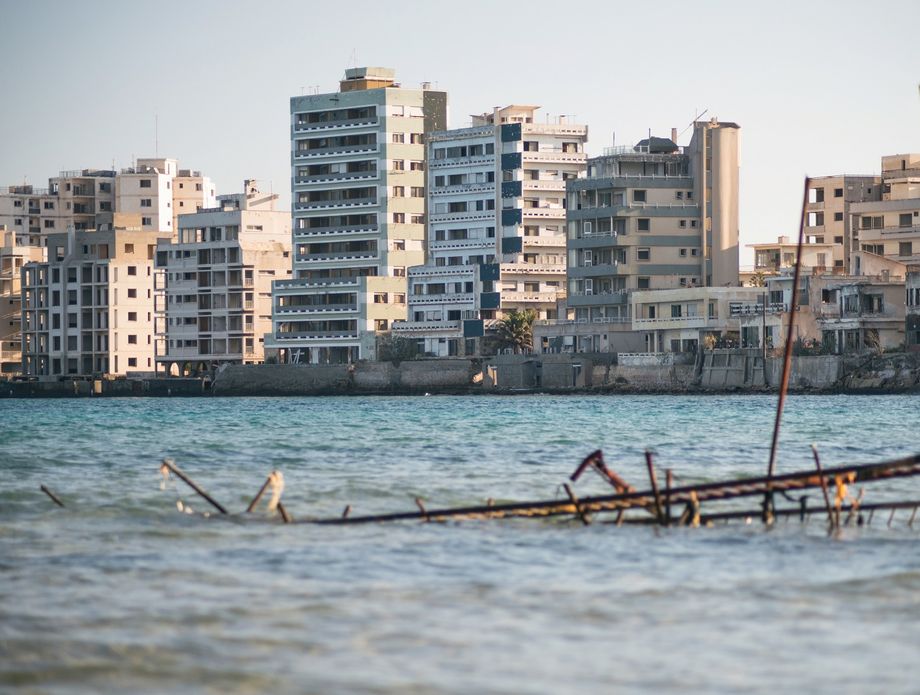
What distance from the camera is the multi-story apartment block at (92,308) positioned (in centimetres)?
16750

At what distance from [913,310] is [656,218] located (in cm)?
2804

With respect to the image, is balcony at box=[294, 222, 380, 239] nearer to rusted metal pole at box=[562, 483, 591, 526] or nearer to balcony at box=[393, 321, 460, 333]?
balcony at box=[393, 321, 460, 333]

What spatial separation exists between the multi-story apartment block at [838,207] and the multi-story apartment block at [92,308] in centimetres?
6527

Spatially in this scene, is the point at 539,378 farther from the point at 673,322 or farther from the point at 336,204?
the point at 336,204

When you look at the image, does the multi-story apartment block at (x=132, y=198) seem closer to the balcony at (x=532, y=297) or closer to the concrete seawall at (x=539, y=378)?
the concrete seawall at (x=539, y=378)

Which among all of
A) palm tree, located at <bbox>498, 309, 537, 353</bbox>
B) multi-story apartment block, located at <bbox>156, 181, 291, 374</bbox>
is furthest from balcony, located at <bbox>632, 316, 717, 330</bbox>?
multi-story apartment block, located at <bbox>156, 181, 291, 374</bbox>

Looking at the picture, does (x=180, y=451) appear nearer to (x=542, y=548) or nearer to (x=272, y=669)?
(x=542, y=548)

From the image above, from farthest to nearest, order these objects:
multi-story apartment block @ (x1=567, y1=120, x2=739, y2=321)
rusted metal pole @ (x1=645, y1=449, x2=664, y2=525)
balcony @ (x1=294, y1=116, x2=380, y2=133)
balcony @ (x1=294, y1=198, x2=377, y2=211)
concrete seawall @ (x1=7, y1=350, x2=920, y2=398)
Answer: balcony @ (x1=294, y1=198, x2=377, y2=211) → balcony @ (x1=294, y1=116, x2=380, y2=133) → multi-story apartment block @ (x1=567, y1=120, x2=739, y2=321) → concrete seawall @ (x1=7, y1=350, x2=920, y2=398) → rusted metal pole @ (x1=645, y1=449, x2=664, y2=525)

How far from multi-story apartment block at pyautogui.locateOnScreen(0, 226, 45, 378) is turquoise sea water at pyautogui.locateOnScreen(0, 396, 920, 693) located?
152 metres

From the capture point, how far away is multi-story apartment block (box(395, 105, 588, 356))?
145m

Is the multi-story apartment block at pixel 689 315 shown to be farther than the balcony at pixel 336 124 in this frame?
No

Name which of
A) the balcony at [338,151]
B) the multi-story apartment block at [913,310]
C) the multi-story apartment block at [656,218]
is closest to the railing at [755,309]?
the multi-story apartment block at [913,310]

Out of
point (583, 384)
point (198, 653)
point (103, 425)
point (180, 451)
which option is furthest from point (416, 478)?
point (583, 384)

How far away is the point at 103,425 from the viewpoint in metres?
74.9
